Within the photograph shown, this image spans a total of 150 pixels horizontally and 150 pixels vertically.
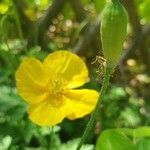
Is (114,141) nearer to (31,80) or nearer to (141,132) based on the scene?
(141,132)

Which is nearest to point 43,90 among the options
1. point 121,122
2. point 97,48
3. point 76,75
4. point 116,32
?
point 76,75

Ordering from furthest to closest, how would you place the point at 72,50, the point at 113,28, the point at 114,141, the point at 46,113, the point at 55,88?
the point at 72,50 < the point at 55,88 < the point at 46,113 < the point at 114,141 < the point at 113,28

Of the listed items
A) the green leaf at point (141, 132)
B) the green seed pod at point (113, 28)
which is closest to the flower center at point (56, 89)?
the green leaf at point (141, 132)

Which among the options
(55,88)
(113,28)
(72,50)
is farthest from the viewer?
(72,50)

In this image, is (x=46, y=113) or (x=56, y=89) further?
(x=56, y=89)

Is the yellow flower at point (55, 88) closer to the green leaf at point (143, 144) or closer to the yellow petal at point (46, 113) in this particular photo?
the yellow petal at point (46, 113)

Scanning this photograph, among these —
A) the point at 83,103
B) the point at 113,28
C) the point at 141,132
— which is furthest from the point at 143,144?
the point at 83,103

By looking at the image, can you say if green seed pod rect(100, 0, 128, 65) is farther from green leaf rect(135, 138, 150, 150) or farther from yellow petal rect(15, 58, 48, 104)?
yellow petal rect(15, 58, 48, 104)

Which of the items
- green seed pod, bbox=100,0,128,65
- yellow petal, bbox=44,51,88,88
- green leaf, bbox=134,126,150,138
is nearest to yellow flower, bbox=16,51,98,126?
yellow petal, bbox=44,51,88,88
